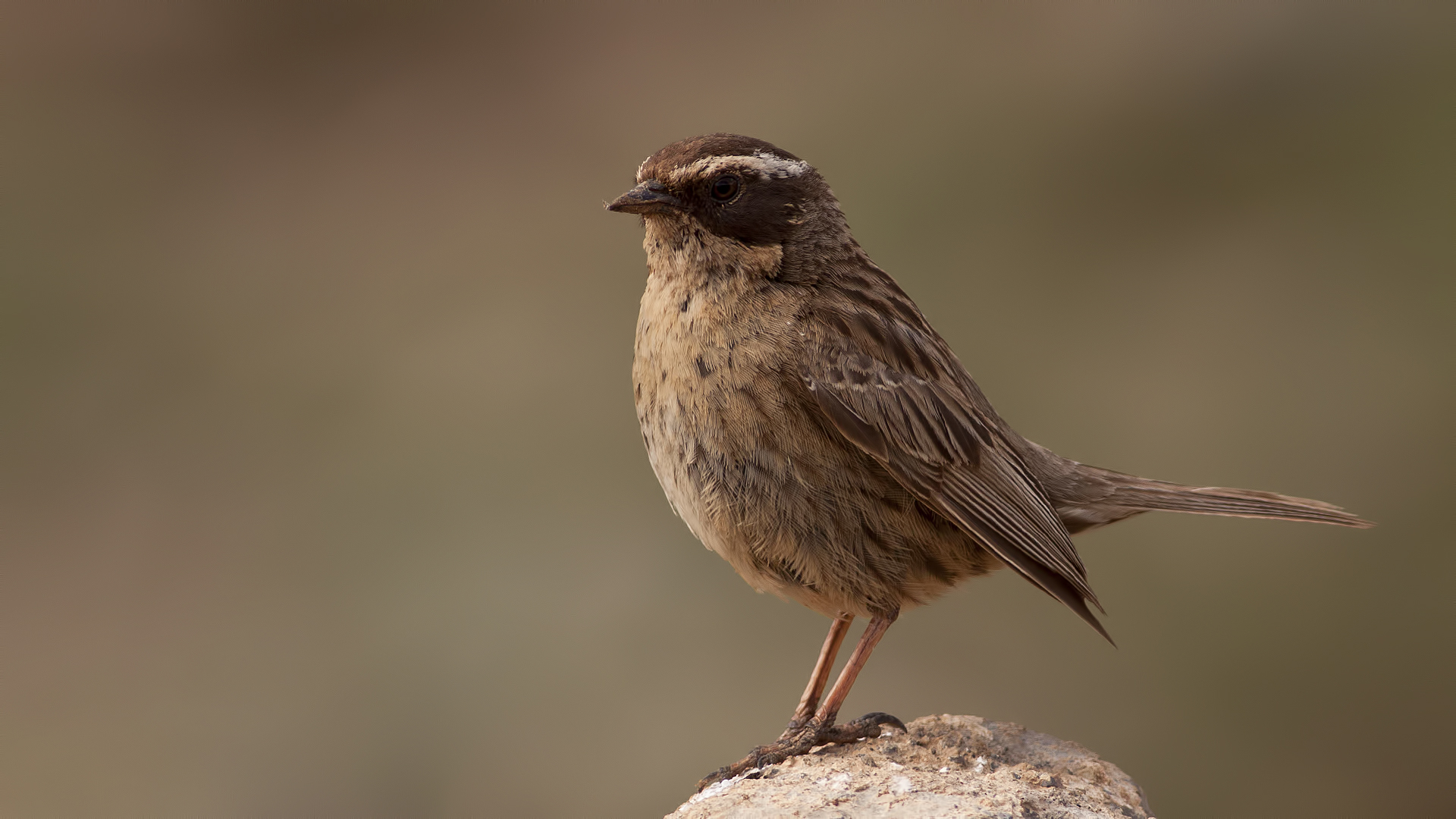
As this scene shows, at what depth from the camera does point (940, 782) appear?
3.83 meters

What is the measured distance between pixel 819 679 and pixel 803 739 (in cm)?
50

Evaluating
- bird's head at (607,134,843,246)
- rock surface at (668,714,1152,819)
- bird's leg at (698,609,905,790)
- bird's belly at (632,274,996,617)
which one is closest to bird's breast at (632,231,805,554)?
bird's belly at (632,274,996,617)

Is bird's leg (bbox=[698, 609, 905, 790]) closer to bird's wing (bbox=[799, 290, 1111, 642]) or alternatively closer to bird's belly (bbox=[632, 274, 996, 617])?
bird's belly (bbox=[632, 274, 996, 617])

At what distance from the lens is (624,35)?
11805 mm

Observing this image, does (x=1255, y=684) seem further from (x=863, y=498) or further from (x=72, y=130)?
(x=72, y=130)

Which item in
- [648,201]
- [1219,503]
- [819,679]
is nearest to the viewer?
[648,201]

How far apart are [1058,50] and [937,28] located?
1.11 meters

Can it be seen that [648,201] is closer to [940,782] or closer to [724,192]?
[724,192]

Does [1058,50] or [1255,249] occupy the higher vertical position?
[1058,50]

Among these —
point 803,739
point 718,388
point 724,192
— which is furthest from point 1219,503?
point 724,192

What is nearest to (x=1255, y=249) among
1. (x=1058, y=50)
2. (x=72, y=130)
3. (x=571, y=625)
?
(x=1058, y=50)

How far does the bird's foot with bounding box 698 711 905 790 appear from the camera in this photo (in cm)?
420

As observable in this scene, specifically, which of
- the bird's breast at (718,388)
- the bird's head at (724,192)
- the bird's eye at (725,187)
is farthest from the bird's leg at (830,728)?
the bird's eye at (725,187)

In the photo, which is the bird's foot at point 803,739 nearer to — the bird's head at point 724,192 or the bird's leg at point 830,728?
→ the bird's leg at point 830,728
